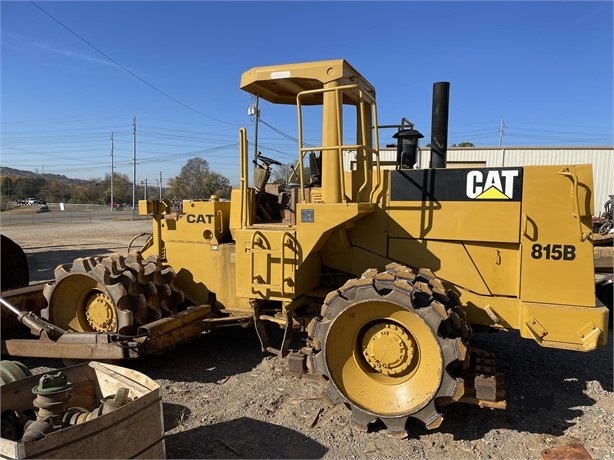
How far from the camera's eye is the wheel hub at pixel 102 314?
17.6 ft

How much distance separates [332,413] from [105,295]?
292 cm

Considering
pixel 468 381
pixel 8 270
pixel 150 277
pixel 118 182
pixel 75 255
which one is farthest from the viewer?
pixel 118 182

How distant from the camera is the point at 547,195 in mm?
4379

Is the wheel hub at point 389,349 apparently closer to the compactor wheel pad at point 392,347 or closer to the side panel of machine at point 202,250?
the compactor wheel pad at point 392,347

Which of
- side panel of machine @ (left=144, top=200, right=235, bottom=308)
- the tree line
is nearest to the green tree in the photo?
the tree line

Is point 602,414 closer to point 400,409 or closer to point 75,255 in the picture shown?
point 400,409

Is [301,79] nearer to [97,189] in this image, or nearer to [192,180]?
[192,180]

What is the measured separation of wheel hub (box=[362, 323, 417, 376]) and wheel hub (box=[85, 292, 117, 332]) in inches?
119

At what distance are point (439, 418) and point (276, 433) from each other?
1.40 m

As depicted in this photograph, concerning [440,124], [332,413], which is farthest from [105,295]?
[440,124]

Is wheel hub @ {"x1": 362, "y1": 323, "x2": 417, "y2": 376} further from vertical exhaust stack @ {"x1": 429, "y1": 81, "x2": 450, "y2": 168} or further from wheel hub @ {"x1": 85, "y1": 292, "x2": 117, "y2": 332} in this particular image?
wheel hub @ {"x1": 85, "y1": 292, "x2": 117, "y2": 332}

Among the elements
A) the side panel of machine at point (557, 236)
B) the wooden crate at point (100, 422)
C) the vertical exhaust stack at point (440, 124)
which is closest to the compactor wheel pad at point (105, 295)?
the wooden crate at point (100, 422)

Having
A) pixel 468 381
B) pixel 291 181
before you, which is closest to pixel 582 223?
pixel 468 381

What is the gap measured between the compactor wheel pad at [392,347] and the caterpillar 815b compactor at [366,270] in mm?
12
